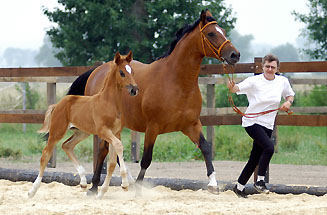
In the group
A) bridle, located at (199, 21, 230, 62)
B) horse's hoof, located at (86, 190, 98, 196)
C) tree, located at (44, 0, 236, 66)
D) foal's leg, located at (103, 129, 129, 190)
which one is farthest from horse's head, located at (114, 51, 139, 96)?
tree, located at (44, 0, 236, 66)

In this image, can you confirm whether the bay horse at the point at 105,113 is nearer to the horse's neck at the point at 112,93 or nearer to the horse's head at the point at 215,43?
the horse's neck at the point at 112,93

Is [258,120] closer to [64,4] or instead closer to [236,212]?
[236,212]

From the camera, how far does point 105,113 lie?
5109 millimetres

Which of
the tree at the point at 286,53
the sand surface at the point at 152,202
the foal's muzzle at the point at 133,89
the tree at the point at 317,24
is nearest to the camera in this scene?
the sand surface at the point at 152,202

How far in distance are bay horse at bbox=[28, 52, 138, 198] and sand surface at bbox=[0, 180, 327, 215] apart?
0.24m

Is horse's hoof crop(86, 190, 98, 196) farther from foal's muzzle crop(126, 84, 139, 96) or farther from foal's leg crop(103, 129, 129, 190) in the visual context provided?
foal's muzzle crop(126, 84, 139, 96)

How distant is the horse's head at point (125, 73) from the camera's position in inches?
193

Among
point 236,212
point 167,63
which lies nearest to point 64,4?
point 167,63

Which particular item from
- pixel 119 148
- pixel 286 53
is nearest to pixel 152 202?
pixel 119 148

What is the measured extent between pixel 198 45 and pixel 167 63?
41cm

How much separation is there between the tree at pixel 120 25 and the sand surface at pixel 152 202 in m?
11.9

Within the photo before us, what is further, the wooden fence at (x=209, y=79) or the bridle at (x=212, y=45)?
the wooden fence at (x=209, y=79)

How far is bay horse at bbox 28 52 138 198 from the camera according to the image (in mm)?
5016

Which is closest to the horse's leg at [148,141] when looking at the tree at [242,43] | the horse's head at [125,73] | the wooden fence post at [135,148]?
the horse's head at [125,73]
